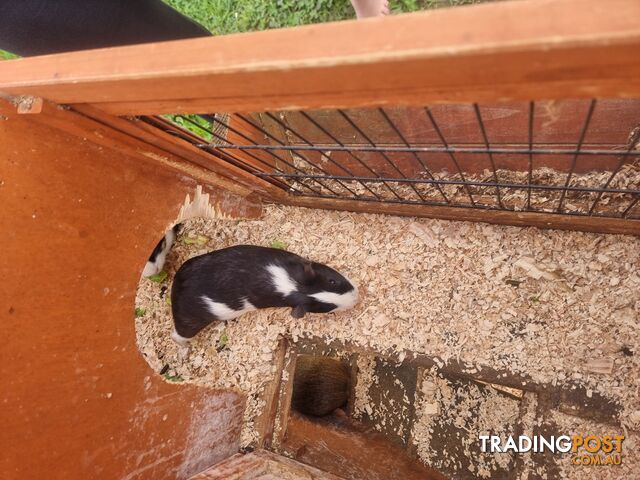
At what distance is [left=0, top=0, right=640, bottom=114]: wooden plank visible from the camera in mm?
701

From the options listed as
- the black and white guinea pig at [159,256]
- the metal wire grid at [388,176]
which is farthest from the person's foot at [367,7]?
the black and white guinea pig at [159,256]

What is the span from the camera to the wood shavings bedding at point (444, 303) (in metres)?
2.03

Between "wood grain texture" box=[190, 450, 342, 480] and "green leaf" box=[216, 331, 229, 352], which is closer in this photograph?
"wood grain texture" box=[190, 450, 342, 480]

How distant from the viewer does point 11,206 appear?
150 centimetres

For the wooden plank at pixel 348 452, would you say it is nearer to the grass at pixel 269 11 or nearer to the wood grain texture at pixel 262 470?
the wood grain texture at pixel 262 470

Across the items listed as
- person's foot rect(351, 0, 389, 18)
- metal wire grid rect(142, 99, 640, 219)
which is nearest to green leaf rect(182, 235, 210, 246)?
metal wire grid rect(142, 99, 640, 219)

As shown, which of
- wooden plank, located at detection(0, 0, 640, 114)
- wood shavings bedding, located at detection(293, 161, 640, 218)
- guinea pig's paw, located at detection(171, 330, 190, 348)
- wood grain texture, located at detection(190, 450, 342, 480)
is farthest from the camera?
guinea pig's paw, located at detection(171, 330, 190, 348)

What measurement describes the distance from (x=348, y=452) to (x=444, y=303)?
1.03m

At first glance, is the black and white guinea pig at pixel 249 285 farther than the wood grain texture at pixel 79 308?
Yes

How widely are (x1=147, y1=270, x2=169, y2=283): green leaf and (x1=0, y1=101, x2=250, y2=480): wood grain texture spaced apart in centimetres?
75

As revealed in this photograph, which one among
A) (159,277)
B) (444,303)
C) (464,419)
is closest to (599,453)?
(464,419)

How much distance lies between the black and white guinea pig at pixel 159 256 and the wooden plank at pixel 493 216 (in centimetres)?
92

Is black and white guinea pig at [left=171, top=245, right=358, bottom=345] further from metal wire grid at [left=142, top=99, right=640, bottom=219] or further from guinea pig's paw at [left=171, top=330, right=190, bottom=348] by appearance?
metal wire grid at [left=142, top=99, right=640, bottom=219]

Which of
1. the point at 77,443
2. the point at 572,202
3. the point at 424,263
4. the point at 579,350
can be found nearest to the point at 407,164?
the point at 424,263
